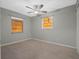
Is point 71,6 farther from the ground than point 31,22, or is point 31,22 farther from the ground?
point 71,6

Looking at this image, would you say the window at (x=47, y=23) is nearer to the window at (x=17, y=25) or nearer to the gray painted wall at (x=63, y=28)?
the gray painted wall at (x=63, y=28)

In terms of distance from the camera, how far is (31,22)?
6312 millimetres

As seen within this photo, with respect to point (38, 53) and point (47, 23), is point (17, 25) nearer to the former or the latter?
point (47, 23)

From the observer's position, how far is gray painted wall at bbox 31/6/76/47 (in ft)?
11.8

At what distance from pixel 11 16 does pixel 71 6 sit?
402cm

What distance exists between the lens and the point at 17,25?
5.08 m

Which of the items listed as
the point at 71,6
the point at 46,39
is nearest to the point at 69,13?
the point at 71,6

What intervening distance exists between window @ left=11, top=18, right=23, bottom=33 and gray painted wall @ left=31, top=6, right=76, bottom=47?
2.03m

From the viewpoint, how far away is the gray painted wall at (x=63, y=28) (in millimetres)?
3592

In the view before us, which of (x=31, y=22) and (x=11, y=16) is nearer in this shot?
(x=11, y=16)

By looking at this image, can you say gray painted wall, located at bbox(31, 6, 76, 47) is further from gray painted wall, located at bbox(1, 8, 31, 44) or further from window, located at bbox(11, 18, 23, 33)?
gray painted wall, located at bbox(1, 8, 31, 44)

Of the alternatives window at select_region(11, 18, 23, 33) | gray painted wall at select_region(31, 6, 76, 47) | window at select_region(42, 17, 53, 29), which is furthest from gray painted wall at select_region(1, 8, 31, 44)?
gray painted wall at select_region(31, 6, 76, 47)

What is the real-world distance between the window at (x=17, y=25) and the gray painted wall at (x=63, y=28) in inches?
79.8

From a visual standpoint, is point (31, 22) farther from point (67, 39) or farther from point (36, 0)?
point (67, 39)
